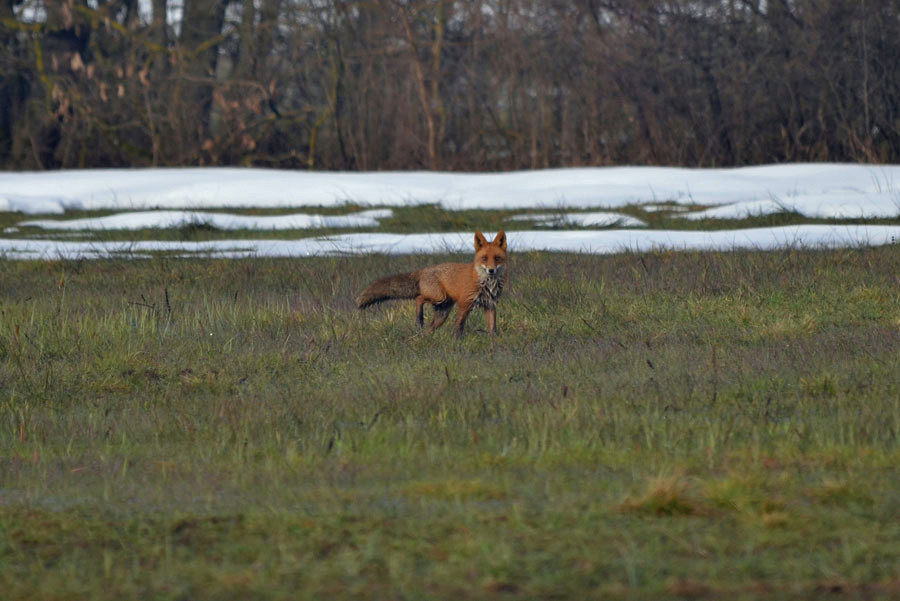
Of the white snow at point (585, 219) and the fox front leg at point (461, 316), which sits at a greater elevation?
the white snow at point (585, 219)

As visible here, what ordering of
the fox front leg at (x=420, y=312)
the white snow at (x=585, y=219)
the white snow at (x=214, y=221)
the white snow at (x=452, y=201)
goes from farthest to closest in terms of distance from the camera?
the white snow at (x=214, y=221) < the white snow at (x=585, y=219) < the white snow at (x=452, y=201) < the fox front leg at (x=420, y=312)

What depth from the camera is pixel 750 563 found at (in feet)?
12.5

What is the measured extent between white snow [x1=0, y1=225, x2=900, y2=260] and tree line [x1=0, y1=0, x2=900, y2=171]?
963 centimetres

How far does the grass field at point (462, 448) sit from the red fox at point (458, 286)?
0.23 meters

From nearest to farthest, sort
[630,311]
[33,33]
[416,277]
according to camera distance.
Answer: [416,277]
[630,311]
[33,33]

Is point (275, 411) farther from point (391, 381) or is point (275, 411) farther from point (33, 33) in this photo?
point (33, 33)

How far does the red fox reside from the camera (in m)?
7.80

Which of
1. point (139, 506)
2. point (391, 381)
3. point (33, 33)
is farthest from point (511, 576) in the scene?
point (33, 33)

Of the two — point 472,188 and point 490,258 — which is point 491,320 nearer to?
point 490,258

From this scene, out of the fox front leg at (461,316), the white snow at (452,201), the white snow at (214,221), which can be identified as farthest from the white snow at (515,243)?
the fox front leg at (461,316)

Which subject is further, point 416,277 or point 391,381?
point 416,277

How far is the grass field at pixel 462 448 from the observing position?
385 centimetres

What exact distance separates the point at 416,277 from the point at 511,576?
4762 millimetres

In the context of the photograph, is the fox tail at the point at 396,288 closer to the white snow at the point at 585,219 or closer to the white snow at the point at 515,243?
the white snow at the point at 515,243
